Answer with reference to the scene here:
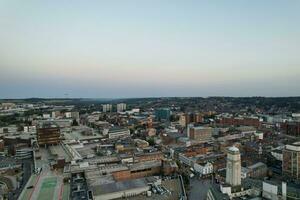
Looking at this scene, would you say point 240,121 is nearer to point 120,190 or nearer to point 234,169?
point 234,169

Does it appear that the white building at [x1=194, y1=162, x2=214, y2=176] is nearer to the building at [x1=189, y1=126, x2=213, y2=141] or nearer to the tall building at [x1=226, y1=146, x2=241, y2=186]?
the tall building at [x1=226, y1=146, x2=241, y2=186]

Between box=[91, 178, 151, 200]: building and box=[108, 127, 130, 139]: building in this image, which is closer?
box=[91, 178, 151, 200]: building

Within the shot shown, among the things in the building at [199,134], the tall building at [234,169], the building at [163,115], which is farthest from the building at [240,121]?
the tall building at [234,169]

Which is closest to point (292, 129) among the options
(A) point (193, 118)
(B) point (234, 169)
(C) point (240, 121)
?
(C) point (240, 121)

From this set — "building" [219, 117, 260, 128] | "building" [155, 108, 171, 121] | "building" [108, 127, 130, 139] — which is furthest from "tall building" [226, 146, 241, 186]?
"building" [155, 108, 171, 121]

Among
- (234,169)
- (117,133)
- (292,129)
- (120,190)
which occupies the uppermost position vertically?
(292,129)

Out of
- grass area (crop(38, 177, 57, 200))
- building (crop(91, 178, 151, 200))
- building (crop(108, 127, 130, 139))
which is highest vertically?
building (crop(108, 127, 130, 139))

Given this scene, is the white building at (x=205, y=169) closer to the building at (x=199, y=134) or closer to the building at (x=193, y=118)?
the building at (x=199, y=134)
